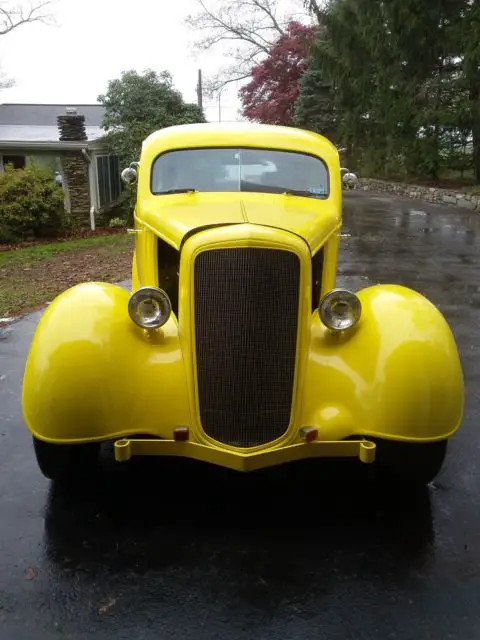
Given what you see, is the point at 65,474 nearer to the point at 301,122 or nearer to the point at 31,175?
the point at 31,175

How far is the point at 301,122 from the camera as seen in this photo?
28.4 m

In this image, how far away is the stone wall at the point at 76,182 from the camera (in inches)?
653

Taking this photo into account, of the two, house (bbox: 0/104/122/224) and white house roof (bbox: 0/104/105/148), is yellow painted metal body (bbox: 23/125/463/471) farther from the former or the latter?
white house roof (bbox: 0/104/105/148)

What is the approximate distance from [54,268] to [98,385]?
8.22 metres

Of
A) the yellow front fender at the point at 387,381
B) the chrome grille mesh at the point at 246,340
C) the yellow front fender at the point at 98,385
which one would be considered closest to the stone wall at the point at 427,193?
the yellow front fender at the point at 387,381

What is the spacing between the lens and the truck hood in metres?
3.59

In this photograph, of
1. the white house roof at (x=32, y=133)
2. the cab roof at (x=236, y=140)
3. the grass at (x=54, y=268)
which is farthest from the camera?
the white house roof at (x=32, y=133)

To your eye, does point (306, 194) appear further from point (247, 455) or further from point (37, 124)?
point (37, 124)

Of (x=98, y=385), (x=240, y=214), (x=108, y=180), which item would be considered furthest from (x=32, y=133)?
(x=98, y=385)

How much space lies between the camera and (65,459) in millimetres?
3289

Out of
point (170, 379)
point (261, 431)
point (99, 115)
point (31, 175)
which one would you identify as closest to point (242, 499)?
point (261, 431)

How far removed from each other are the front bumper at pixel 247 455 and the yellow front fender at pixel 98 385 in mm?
89

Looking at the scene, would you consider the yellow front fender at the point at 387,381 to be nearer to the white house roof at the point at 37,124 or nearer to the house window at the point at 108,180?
the white house roof at the point at 37,124

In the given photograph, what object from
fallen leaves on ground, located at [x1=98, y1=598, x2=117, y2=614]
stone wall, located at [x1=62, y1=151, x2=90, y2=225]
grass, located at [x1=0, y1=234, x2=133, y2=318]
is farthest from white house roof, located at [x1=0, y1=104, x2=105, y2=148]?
fallen leaves on ground, located at [x1=98, y1=598, x2=117, y2=614]
